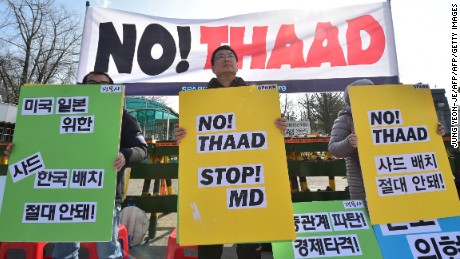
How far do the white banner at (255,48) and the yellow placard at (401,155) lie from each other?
2018 millimetres

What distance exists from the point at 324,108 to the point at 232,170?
32.8m

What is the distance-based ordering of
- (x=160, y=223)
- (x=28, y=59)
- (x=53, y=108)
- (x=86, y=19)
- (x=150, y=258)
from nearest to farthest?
(x=53, y=108) → (x=150, y=258) → (x=86, y=19) → (x=160, y=223) → (x=28, y=59)

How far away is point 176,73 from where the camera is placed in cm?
448

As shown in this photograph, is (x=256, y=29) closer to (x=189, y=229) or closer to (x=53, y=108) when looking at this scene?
(x=53, y=108)

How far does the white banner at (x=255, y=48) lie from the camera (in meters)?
4.39

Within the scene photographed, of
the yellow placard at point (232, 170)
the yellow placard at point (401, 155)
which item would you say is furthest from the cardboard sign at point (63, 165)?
the yellow placard at point (401, 155)

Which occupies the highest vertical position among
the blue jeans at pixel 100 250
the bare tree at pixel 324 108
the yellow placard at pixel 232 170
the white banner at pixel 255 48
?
the bare tree at pixel 324 108

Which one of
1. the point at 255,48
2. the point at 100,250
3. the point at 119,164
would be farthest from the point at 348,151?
the point at 255,48

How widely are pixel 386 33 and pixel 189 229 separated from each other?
4242 millimetres

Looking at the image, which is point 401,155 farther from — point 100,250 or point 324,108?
point 324,108

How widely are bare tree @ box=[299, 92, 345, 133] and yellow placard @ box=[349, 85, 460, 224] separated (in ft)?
99.3

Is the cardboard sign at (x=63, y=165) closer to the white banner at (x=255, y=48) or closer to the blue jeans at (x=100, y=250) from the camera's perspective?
the blue jeans at (x=100, y=250)

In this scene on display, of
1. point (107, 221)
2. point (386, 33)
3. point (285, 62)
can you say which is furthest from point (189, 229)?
point (386, 33)

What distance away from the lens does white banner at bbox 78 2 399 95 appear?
14.4ft
